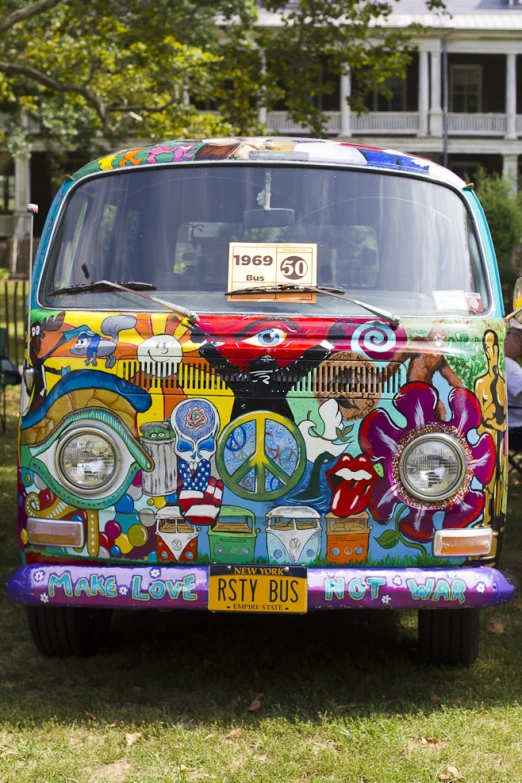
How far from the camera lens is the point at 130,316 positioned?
4371 millimetres

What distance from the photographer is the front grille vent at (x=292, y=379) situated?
4.15m

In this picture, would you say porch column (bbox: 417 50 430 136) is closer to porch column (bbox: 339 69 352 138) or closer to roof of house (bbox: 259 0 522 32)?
roof of house (bbox: 259 0 522 32)

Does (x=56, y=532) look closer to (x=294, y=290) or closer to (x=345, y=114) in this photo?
(x=294, y=290)

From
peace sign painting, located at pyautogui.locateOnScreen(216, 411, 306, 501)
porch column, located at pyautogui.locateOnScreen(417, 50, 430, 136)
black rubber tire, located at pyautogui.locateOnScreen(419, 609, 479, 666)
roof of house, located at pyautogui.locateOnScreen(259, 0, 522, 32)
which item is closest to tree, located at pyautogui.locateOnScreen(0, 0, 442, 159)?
peace sign painting, located at pyautogui.locateOnScreen(216, 411, 306, 501)

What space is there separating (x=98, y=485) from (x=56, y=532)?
261mm

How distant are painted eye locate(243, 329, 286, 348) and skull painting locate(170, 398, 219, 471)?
0.30 m

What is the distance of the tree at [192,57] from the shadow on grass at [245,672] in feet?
36.0

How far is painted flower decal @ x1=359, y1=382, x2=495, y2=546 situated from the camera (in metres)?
4.14

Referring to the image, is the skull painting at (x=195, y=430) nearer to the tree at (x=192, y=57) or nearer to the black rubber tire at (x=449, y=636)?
the black rubber tire at (x=449, y=636)

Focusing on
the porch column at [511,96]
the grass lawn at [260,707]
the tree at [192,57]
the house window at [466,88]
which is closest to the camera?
the grass lawn at [260,707]

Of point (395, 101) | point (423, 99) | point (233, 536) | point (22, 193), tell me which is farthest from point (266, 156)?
point (395, 101)

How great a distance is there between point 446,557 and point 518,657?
1143 millimetres

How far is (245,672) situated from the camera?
4.73 metres

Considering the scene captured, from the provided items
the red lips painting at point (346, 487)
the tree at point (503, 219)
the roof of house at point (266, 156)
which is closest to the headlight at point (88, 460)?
the red lips painting at point (346, 487)
